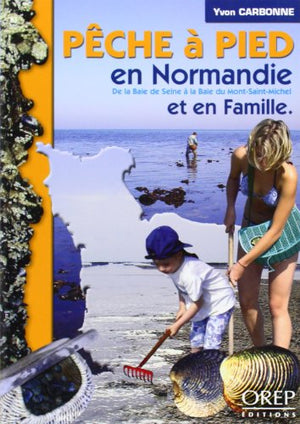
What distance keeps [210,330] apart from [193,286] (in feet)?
0.65

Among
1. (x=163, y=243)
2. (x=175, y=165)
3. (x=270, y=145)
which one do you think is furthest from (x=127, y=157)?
(x=270, y=145)

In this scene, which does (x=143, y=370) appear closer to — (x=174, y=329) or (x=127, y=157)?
(x=174, y=329)

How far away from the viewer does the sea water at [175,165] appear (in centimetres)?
549

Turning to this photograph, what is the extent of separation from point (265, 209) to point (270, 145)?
0.25 metres

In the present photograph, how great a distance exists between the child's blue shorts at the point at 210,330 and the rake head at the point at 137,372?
217 millimetres

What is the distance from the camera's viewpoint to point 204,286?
5410 mm

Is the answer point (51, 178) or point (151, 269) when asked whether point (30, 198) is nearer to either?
point (51, 178)

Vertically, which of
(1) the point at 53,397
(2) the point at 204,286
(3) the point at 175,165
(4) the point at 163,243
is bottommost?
(1) the point at 53,397

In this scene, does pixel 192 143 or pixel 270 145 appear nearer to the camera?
pixel 270 145

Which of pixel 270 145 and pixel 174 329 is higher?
pixel 270 145

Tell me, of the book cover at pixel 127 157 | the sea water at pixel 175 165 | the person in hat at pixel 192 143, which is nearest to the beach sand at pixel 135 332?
the book cover at pixel 127 157

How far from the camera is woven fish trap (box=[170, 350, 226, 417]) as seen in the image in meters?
5.46

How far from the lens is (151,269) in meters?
5.50

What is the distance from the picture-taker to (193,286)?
5398 millimetres
